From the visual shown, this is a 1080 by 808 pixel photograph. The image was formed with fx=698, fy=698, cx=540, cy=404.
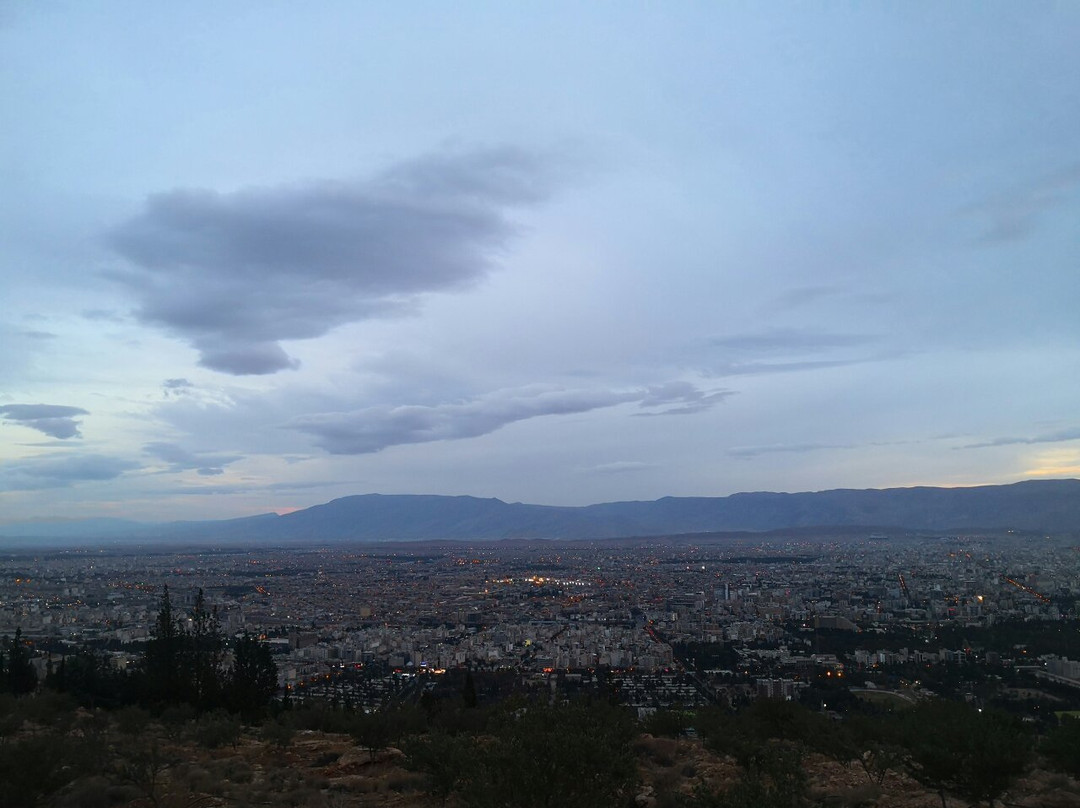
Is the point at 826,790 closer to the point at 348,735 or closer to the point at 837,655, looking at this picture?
the point at 348,735

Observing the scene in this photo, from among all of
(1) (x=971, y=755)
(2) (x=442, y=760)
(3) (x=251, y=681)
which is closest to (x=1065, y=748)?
(1) (x=971, y=755)

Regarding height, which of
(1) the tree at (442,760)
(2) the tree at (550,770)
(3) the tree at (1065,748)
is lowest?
(3) the tree at (1065,748)

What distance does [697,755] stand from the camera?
15445 millimetres

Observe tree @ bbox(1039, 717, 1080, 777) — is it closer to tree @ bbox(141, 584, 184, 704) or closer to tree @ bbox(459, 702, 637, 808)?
tree @ bbox(459, 702, 637, 808)

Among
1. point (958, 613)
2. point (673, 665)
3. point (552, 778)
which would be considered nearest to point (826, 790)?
point (552, 778)

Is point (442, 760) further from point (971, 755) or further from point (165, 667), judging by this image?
point (165, 667)

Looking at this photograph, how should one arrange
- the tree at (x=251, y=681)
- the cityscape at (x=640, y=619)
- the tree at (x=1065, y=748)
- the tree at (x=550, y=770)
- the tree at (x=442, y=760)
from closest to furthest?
the tree at (x=550, y=770)
the tree at (x=442, y=760)
the tree at (x=1065, y=748)
the tree at (x=251, y=681)
the cityscape at (x=640, y=619)

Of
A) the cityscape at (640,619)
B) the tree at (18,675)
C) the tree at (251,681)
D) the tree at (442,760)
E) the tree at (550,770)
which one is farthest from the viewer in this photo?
the cityscape at (640,619)

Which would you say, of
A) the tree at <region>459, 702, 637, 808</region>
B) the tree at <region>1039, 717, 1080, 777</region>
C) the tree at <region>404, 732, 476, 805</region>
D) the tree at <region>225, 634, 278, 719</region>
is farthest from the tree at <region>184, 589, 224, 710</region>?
the tree at <region>1039, 717, 1080, 777</region>

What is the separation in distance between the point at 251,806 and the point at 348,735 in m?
7.90

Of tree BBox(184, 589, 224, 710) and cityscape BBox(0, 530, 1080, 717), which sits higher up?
tree BBox(184, 589, 224, 710)

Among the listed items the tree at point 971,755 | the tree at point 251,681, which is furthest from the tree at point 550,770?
the tree at point 251,681

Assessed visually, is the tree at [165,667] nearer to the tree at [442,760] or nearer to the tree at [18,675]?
the tree at [18,675]

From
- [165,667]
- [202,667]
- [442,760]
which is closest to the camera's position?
[442,760]
